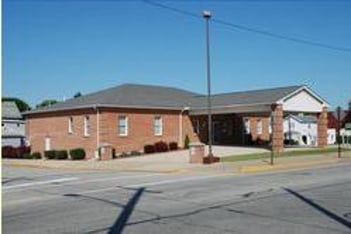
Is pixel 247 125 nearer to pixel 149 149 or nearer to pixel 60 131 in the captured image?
pixel 149 149

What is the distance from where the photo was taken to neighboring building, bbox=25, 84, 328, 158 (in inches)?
1667

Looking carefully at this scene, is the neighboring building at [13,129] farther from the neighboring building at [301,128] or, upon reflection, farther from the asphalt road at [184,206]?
the asphalt road at [184,206]

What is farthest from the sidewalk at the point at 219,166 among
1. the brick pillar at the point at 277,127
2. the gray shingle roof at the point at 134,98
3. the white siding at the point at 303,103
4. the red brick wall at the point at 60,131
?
the gray shingle roof at the point at 134,98

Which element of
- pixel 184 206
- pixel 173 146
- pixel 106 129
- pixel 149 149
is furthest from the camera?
pixel 173 146

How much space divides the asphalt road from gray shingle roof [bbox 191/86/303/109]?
2177 centimetres

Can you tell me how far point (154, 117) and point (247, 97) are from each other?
736 centimetres

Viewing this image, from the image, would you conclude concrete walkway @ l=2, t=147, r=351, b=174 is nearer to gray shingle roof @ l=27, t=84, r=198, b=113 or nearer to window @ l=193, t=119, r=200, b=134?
gray shingle roof @ l=27, t=84, r=198, b=113

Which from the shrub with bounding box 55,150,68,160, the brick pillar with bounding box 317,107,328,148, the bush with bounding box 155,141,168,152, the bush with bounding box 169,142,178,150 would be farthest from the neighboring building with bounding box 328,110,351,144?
the shrub with bounding box 55,150,68,160

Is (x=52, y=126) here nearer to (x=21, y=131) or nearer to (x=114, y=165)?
(x=114, y=165)

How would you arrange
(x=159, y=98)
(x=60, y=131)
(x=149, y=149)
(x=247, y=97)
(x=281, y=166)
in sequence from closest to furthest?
(x=281, y=166) < (x=149, y=149) < (x=60, y=131) < (x=247, y=97) < (x=159, y=98)

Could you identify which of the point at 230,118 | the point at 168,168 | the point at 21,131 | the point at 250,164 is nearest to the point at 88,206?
the point at 168,168

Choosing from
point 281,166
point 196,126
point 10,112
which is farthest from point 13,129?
point 281,166

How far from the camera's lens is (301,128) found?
71.0 m

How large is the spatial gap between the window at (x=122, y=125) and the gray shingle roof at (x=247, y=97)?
21.9 ft
